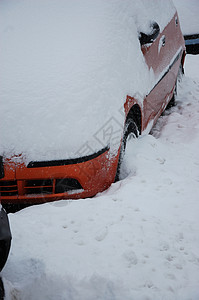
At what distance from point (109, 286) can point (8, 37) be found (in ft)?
7.51

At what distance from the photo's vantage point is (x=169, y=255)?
189 centimetres

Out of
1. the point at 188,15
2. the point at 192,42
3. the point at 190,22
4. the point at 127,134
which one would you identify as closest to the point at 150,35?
the point at 127,134

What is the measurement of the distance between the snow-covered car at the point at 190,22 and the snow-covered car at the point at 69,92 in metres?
4.21

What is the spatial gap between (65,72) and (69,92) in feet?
0.71

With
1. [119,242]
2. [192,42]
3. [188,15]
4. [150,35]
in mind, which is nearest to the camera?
[119,242]

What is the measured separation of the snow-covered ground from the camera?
167 cm

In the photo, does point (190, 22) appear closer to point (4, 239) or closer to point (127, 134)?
point (127, 134)

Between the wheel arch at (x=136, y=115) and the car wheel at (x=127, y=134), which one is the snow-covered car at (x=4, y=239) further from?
the wheel arch at (x=136, y=115)

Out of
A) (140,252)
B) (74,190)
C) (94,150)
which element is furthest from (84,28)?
(140,252)

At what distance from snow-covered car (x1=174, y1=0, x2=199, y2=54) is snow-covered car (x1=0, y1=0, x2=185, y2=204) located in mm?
4212

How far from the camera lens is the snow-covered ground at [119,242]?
167 centimetres

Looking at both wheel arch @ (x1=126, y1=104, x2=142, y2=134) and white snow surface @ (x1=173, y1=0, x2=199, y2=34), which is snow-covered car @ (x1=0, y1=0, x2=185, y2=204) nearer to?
wheel arch @ (x1=126, y1=104, x2=142, y2=134)

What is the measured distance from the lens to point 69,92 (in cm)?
231

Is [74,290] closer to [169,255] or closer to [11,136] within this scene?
[169,255]
